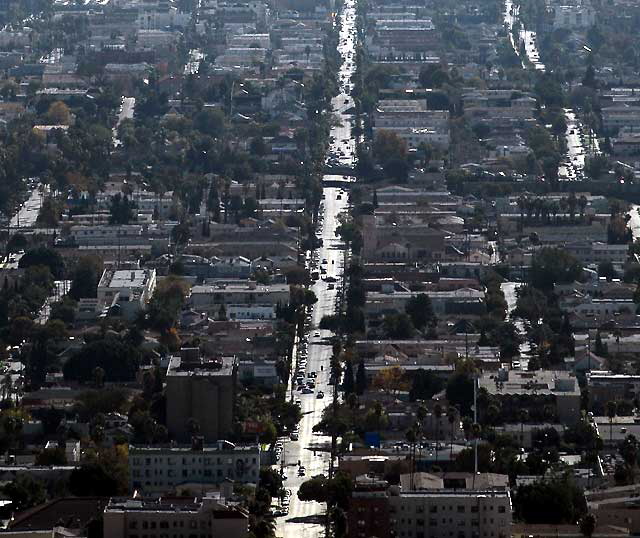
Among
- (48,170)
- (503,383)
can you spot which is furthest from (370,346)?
(48,170)

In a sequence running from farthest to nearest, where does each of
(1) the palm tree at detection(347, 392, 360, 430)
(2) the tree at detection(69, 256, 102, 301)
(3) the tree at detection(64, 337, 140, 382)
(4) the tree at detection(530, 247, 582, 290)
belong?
(4) the tree at detection(530, 247, 582, 290) → (2) the tree at detection(69, 256, 102, 301) → (3) the tree at detection(64, 337, 140, 382) → (1) the palm tree at detection(347, 392, 360, 430)

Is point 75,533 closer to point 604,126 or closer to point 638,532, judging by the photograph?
point 638,532

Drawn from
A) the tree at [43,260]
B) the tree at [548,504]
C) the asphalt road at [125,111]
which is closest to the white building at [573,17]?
the asphalt road at [125,111]

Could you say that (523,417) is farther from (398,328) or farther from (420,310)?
(420,310)

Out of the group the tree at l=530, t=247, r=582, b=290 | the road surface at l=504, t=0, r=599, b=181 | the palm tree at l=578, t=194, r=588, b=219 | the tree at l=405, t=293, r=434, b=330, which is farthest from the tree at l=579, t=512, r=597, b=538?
the road surface at l=504, t=0, r=599, b=181

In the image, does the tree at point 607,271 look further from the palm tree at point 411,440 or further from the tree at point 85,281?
the palm tree at point 411,440

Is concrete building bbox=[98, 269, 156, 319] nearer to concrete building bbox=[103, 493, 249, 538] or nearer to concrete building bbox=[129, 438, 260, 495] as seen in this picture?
concrete building bbox=[129, 438, 260, 495]

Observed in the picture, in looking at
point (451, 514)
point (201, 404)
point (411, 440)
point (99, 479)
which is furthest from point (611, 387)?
point (451, 514)
